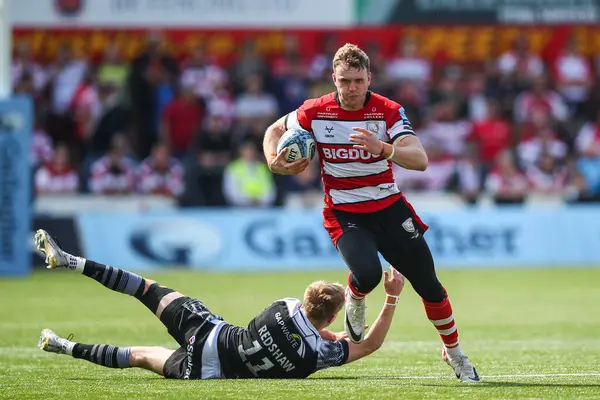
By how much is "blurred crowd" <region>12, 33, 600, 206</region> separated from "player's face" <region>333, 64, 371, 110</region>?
12.3 meters

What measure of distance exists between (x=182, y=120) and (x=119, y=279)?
44.1 ft

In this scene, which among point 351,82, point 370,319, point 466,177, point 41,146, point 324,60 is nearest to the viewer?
point 351,82

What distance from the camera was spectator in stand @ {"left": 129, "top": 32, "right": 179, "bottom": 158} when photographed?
22125 mm

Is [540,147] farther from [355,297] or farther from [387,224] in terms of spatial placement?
[355,297]

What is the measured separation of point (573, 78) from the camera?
2386 cm

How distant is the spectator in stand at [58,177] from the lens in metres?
20.3

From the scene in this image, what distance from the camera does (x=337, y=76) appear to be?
827 centimetres

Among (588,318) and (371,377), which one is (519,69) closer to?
(588,318)

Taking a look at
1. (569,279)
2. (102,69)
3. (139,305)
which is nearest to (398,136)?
(139,305)

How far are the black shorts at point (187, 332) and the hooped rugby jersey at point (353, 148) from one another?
1.31m

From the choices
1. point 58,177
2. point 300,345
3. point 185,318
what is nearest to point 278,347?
point 300,345

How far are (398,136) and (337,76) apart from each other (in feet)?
2.04

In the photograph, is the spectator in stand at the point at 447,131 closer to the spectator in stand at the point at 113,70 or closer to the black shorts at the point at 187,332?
the spectator in stand at the point at 113,70

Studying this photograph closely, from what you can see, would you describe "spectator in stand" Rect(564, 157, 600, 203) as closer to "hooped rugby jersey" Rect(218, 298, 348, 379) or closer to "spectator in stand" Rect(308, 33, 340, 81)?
"spectator in stand" Rect(308, 33, 340, 81)
